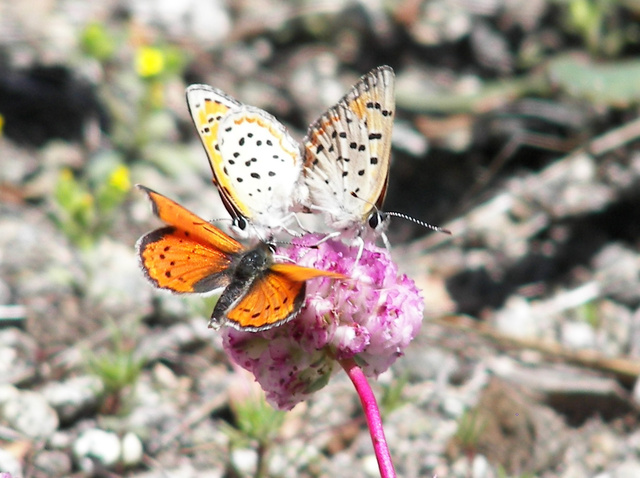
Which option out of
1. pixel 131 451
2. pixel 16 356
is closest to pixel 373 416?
pixel 131 451

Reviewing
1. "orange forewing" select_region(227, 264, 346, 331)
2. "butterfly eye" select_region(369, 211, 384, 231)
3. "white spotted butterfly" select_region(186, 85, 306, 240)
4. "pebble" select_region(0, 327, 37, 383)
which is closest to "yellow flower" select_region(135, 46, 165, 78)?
"pebble" select_region(0, 327, 37, 383)

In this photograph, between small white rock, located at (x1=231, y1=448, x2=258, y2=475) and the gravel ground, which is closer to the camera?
small white rock, located at (x1=231, y1=448, x2=258, y2=475)

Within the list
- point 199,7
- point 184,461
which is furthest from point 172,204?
point 199,7

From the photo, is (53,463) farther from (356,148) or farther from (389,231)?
(389,231)

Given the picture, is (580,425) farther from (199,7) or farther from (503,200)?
(199,7)

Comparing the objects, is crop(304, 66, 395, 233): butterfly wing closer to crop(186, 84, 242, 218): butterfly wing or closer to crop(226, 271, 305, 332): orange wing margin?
crop(186, 84, 242, 218): butterfly wing

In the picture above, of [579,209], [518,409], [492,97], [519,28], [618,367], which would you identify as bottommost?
[518,409]
